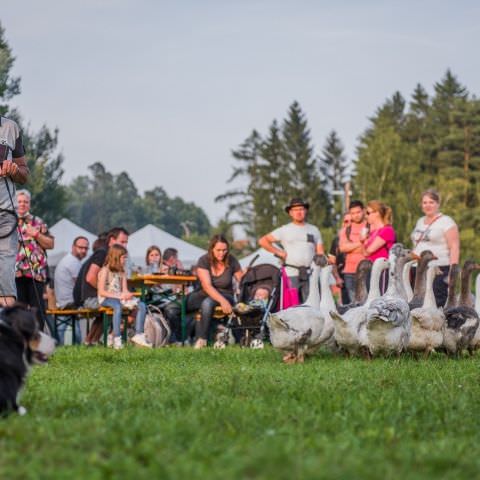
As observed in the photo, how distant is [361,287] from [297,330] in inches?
79.8

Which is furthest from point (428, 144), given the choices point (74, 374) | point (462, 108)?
point (74, 374)

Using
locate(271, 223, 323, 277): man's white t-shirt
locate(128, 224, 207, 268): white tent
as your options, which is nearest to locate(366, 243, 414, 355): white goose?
locate(271, 223, 323, 277): man's white t-shirt

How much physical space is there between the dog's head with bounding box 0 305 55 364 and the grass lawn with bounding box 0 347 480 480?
1.11 feet

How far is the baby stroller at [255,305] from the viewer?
17.4 m

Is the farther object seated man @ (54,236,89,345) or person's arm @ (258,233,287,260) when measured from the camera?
seated man @ (54,236,89,345)

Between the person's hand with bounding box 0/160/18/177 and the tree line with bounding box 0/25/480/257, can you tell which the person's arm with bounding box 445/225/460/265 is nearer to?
the person's hand with bounding box 0/160/18/177

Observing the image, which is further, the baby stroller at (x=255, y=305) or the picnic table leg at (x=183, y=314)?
the picnic table leg at (x=183, y=314)

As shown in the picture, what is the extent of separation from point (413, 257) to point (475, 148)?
3306 inches

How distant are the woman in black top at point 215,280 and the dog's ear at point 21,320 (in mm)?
10562

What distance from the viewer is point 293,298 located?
617 inches

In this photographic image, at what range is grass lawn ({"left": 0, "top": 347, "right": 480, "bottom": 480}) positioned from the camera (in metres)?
4.95

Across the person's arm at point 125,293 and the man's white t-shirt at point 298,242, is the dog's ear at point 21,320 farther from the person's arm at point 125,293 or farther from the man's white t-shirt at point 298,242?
the person's arm at point 125,293

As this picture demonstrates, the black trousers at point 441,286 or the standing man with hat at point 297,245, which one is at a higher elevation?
the standing man with hat at point 297,245

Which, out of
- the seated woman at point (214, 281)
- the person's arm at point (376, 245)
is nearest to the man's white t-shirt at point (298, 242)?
the person's arm at point (376, 245)
